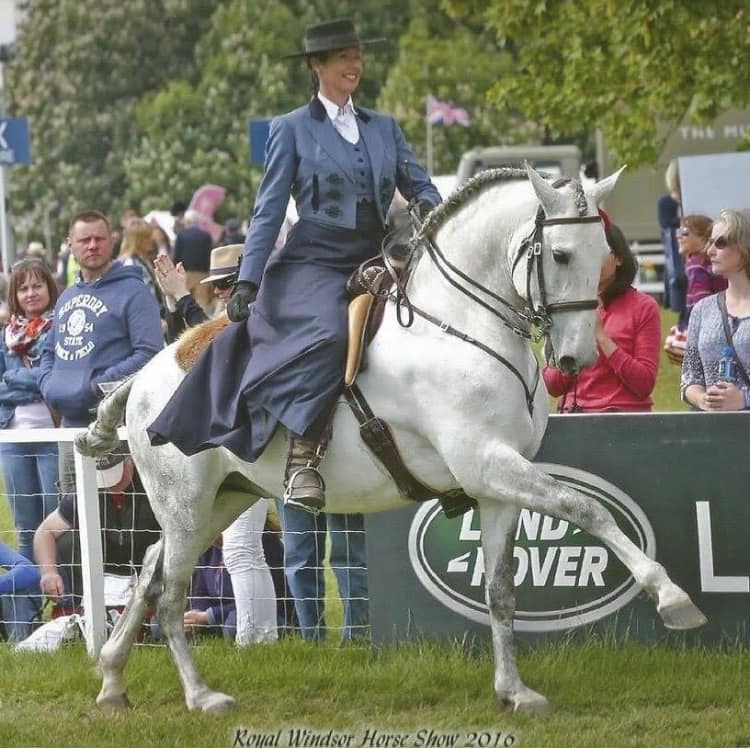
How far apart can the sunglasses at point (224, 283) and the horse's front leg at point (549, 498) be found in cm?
276

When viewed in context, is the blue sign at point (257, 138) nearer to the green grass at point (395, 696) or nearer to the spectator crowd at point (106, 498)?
the spectator crowd at point (106, 498)

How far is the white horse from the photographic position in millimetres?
6977

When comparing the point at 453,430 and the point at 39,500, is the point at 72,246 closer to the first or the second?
the point at 39,500

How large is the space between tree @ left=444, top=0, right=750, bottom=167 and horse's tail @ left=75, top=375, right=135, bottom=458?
10436mm

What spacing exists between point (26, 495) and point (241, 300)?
2.82 metres

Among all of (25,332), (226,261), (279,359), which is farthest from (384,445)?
(25,332)

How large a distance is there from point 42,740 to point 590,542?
9.33 ft

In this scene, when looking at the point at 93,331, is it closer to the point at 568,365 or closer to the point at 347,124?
the point at 347,124

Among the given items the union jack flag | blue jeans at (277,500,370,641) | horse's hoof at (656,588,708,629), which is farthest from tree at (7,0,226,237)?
horse's hoof at (656,588,708,629)

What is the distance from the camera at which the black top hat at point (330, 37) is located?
25.2 ft

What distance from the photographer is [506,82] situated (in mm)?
21891

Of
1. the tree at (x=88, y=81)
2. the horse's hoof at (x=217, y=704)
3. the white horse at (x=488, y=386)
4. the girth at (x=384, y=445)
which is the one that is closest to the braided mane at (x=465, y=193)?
the white horse at (x=488, y=386)

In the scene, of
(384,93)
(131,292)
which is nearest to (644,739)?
(131,292)

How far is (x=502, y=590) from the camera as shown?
759cm
